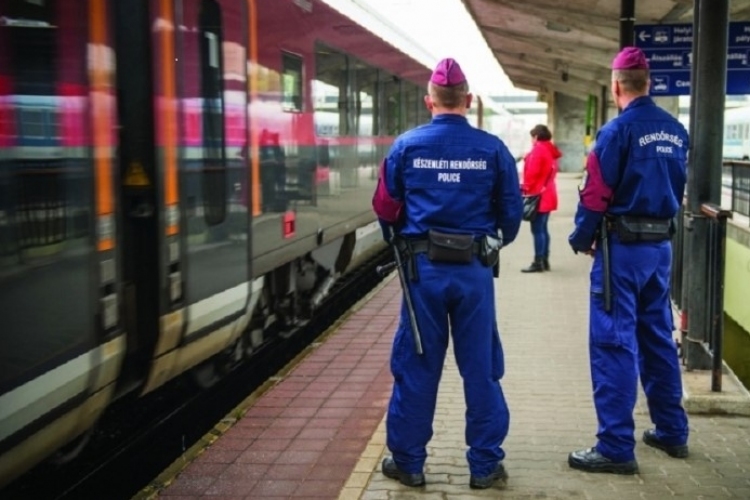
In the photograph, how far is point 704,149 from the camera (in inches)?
237

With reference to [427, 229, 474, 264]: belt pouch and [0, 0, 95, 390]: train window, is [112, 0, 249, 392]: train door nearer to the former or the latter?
[0, 0, 95, 390]: train window

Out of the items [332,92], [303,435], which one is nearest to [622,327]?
[303,435]

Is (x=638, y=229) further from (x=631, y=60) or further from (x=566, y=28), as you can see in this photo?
(x=566, y=28)

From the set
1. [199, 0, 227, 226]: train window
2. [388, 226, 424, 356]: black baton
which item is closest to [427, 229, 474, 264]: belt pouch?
[388, 226, 424, 356]: black baton

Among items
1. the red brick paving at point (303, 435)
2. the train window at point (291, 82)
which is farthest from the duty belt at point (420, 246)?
the train window at point (291, 82)

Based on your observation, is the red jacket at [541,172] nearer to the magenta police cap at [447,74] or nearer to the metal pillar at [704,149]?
the metal pillar at [704,149]

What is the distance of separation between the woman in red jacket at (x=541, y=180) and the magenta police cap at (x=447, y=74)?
789 centimetres

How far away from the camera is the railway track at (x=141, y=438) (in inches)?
208

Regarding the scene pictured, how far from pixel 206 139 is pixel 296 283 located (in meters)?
3.13

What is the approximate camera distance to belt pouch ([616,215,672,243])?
461 cm

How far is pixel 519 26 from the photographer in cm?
2525

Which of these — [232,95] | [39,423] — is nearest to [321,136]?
[232,95]

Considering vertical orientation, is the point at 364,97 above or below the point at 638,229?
above

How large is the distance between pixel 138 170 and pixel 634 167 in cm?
232
